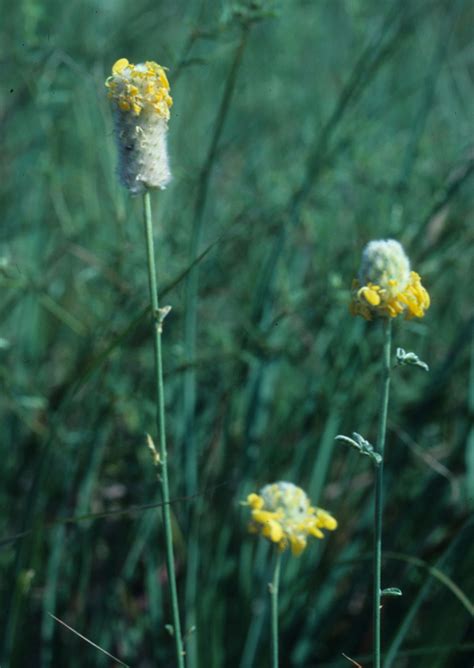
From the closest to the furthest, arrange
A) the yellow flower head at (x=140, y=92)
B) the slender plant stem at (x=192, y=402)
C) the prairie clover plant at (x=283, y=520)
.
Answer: the yellow flower head at (x=140, y=92)
the prairie clover plant at (x=283, y=520)
the slender plant stem at (x=192, y=402)

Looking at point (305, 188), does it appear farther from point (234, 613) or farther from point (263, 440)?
point (234, 613)

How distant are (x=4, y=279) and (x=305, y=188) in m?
0.66

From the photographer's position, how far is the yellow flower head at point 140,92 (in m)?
0.90

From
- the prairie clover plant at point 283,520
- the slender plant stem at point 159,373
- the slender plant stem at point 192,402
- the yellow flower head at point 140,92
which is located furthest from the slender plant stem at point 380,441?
the slender plant stem at point 192,402

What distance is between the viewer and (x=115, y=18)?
153 inches

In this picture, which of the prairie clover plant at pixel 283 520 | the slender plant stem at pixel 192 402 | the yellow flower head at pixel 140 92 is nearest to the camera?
the yellow flower head at pixel 140 92

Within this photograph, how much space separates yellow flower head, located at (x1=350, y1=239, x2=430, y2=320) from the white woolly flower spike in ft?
0.85

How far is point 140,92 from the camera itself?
90cm


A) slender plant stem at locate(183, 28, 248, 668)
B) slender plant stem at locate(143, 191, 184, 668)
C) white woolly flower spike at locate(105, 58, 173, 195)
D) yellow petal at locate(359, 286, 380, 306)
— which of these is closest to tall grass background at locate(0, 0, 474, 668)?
slender plant stem at locate(183, 28, 248, 668)

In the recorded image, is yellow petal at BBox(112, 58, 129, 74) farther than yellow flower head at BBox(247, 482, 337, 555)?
No

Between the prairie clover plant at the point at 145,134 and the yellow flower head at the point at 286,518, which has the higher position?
the prairie clover plant at the point at 145,134

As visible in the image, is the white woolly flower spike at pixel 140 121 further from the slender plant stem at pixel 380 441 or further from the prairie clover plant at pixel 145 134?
the slender plant stem at pixel 380 441

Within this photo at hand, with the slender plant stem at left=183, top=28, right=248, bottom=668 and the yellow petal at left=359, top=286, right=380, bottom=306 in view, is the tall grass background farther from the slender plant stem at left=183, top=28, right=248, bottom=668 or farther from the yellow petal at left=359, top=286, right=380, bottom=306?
the yellow petal at left=359, top=286, right=380, bottom=306

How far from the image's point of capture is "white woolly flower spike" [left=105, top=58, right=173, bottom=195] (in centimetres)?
91
